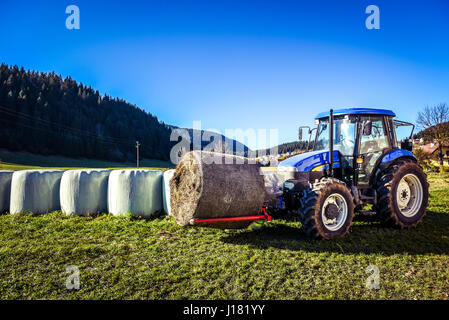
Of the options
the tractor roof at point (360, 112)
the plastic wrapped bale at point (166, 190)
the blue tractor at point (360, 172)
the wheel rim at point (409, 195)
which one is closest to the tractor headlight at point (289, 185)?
the blue tractor at point (360, 172)

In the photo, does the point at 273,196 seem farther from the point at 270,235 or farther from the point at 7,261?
the point at 7,261

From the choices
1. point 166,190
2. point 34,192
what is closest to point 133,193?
point 166,190

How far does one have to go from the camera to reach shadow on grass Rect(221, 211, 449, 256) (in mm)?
4977

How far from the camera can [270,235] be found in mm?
5980

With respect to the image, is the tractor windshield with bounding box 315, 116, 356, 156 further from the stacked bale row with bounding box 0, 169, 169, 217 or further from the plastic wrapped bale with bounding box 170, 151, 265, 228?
the stacked bale row with bounding box 0, 169, 169, 217

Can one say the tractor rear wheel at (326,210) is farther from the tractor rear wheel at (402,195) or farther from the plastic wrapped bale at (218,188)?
the tractor rear wheel at (402,195)

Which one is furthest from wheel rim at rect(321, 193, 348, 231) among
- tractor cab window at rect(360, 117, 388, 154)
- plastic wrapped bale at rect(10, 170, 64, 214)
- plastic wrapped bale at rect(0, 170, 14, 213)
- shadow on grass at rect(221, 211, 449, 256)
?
plastic wrapped bale at rect(0, 170, 14, 213)

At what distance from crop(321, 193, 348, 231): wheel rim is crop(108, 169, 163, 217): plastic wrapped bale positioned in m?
4.58

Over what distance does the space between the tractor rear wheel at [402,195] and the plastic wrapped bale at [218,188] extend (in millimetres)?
3115

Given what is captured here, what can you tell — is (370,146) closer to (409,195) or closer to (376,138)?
(376,138)

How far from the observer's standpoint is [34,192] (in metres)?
7.97

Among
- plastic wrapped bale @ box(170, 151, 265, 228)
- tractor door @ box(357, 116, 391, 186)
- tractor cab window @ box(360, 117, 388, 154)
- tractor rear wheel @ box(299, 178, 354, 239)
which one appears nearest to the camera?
plastic wrapped bale @ box(170, 151, 265, 228)
